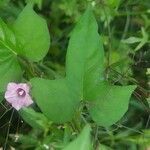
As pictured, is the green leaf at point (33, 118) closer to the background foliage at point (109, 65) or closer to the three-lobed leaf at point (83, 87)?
the background foliage at point (109, 65)

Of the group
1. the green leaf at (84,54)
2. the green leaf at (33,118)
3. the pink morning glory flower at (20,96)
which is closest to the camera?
the green leaf at (84,54)

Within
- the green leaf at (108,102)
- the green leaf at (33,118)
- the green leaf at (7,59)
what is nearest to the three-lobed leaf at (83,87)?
the green leaf at (108,102)

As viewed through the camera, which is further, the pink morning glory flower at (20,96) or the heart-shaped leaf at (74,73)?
the pink morning glory flower at (20,96)

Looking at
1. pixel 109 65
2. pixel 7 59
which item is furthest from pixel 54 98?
pixel 109 65

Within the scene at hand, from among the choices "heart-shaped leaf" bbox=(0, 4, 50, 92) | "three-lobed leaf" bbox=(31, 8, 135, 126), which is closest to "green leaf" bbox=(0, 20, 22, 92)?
"heart-shaped leaf" bbox=(0, 4, 50, 92)

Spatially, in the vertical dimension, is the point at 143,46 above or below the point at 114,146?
above

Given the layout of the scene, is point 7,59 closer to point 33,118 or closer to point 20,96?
point 20,96

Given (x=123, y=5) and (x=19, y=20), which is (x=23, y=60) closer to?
(x=19, y=20)

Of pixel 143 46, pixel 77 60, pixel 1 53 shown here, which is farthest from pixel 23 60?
pixel 143 46
